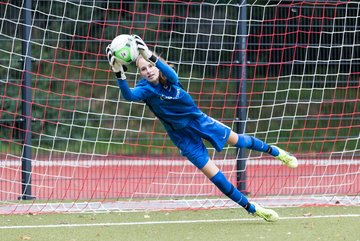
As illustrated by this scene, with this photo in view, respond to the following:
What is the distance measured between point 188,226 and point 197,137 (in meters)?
0.88

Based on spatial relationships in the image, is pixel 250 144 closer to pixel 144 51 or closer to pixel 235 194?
pixel 235 194

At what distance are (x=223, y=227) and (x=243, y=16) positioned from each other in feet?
10.6

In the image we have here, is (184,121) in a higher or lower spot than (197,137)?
higher

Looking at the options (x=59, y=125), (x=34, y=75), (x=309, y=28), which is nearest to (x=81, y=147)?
(x=59, y=125)

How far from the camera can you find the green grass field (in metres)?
7.88

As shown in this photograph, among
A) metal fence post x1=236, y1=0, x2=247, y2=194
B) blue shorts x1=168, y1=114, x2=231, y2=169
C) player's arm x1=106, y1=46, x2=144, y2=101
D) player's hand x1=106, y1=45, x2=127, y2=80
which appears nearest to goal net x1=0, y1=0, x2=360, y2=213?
metal fence post x1=236, y1=0, x2=247, y2=194

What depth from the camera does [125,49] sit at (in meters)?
7.95

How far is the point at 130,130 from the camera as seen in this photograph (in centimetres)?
1126

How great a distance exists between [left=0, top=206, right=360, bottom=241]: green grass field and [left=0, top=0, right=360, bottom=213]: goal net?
1.02m

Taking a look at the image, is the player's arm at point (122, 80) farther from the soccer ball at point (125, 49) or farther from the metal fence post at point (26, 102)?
the metal fence post at point (26, 102)

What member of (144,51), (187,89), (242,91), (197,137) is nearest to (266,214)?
(197,137)

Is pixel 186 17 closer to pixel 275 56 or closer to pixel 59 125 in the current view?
pixel 275 56

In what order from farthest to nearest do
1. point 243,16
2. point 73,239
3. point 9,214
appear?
point 243,16, point 9,214, point 73,239

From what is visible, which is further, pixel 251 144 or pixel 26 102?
pixel 26 102
